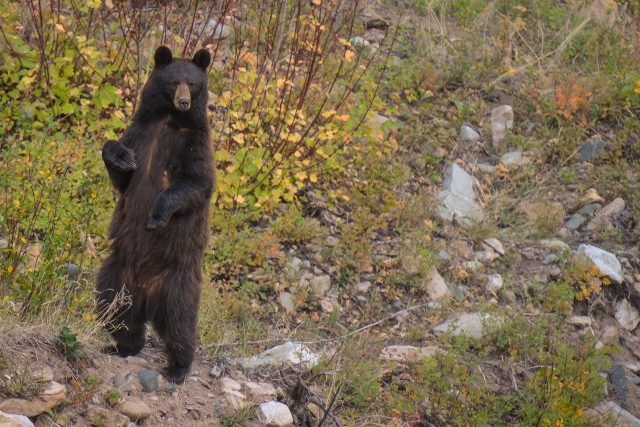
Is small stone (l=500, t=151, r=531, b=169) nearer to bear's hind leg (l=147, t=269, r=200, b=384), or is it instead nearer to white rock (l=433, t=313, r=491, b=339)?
white rock (l=433, t=313, r=491, b=339)

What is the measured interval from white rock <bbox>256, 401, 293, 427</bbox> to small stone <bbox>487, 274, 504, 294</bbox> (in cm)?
348

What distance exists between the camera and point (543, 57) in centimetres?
1122

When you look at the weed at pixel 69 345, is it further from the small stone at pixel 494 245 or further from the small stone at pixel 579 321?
the small stone at pixel 494 245

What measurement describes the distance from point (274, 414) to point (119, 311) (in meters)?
1.12

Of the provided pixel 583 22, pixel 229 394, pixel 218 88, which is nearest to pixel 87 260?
pixel 229 394

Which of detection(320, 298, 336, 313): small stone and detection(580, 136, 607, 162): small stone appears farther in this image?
detection(580, 136, 607, 162): small stone

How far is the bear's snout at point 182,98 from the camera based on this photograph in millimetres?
5039

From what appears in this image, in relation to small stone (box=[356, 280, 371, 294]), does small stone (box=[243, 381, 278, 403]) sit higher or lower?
higher

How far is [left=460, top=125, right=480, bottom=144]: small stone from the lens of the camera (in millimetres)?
10203

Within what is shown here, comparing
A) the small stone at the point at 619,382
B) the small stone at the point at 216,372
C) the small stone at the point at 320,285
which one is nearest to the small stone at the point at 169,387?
the small stone at the point at 216,372

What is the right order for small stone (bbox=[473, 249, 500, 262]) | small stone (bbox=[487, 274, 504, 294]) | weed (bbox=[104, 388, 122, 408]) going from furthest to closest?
1. small stone (bbox=[473, 249, 500, 262])
2. small stone (bbox=[487, 274, 504, 294])
3. weed (bbox=[104, 388, 122, 408])

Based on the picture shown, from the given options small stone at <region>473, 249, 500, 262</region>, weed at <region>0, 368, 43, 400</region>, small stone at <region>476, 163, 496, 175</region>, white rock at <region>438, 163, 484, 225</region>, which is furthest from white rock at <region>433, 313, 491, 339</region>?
weed at <region>0, 368, 43, 400</region>

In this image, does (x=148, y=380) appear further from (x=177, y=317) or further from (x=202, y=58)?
(x=202, y=58)

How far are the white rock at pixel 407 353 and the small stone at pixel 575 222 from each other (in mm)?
2910
